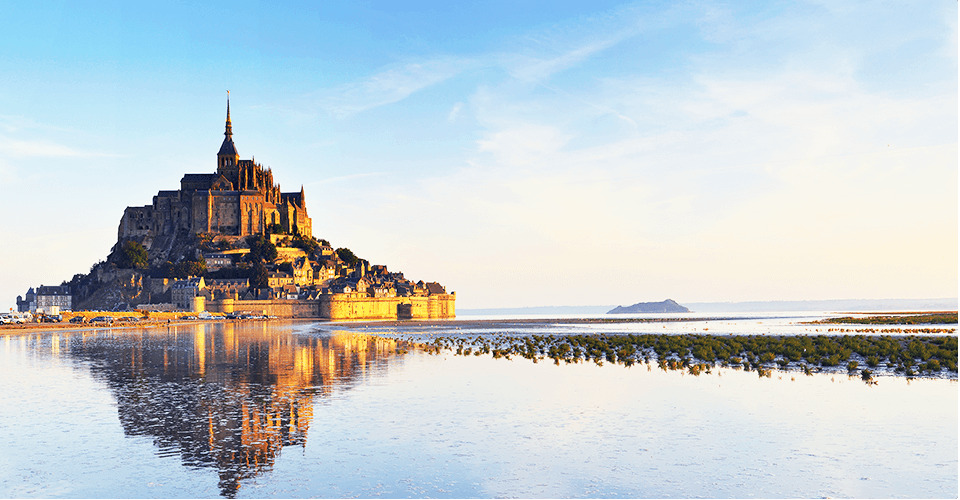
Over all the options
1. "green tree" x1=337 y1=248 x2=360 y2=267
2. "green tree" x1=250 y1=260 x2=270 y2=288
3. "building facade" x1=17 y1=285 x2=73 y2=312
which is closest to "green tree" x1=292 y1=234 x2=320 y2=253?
"green tree" x1=337 y1=248 x2=360 y2=267

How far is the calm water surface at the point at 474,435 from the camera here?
14.2 meters

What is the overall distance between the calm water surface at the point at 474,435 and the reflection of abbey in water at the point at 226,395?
0.32ft

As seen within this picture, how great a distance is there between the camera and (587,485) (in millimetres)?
14148

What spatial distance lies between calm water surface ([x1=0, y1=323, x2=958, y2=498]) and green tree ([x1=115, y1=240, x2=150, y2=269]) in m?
137

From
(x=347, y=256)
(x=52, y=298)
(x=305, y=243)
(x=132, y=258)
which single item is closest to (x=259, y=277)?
(x=305, y=243)

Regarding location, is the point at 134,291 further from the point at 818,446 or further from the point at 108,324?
the point at 818,446

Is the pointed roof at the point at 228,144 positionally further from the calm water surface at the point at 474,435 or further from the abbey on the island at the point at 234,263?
the calm water surface at the point at 474,435

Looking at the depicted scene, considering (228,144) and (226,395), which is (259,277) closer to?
(228,144)

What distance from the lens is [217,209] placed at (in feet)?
563

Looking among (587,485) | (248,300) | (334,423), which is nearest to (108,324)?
(248,300)

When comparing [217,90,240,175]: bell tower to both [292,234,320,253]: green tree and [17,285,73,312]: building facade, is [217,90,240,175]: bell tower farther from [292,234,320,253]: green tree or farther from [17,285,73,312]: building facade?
[17,285,73,312]: building facade

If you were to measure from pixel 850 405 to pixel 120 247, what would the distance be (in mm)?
173544

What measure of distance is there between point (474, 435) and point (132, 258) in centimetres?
15940

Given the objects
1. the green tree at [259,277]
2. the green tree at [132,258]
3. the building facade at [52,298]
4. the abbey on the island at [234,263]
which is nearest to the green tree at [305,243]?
the abbey on the island at [234,263]
